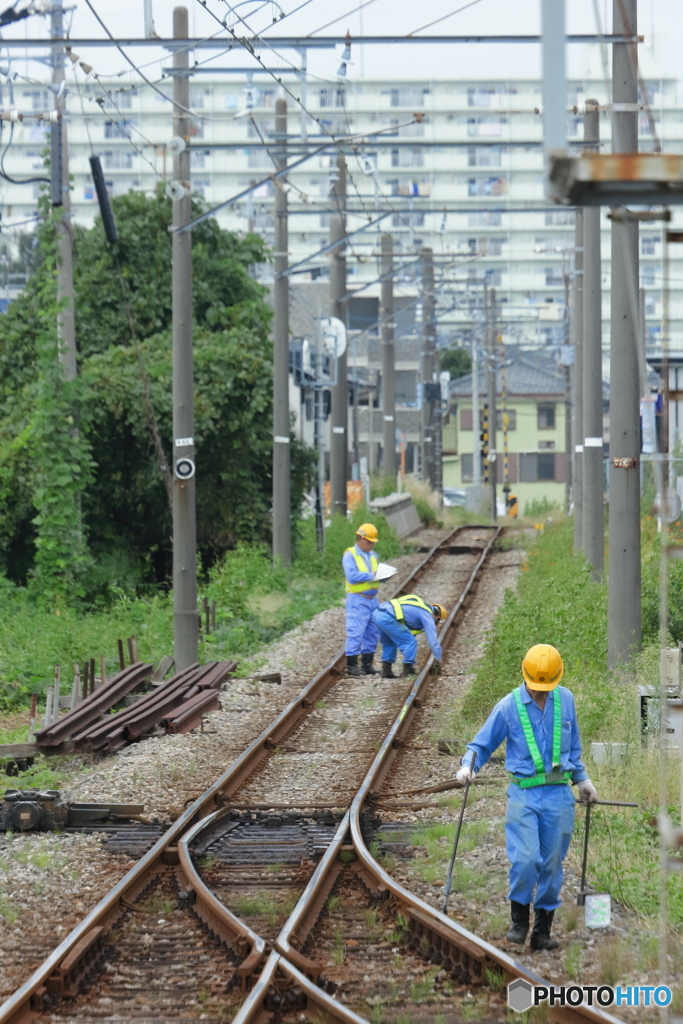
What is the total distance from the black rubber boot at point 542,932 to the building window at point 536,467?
224ft

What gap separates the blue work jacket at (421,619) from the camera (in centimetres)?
1544

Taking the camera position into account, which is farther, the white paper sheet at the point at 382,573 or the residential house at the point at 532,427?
the residential house at the point at 532,427

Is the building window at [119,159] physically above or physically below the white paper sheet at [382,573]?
above

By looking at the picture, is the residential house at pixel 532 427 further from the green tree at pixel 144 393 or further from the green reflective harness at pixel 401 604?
the green reflective harness at pixel 401 604

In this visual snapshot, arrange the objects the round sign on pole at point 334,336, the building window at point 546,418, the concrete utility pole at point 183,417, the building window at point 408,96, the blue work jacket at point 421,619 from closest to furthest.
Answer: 1. the blue work jacket at point 421,619
2. the concrete utility pole at point 183,417
3. the round sign on pole at point 334,336
4. the building window at point 546,418
5. the building window at point 408,96

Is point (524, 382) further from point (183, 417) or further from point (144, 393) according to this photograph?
point (183, 417)

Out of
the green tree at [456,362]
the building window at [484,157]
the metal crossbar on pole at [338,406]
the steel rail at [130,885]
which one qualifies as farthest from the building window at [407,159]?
the steel rail at [130,885]

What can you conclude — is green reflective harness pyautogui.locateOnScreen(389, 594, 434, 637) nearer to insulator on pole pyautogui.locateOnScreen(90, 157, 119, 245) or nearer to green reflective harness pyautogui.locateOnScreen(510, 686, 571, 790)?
insulator on pole pyautogui.locateOnScreen(90, 157, 119, 245)

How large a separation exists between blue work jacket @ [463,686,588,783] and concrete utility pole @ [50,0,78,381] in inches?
515

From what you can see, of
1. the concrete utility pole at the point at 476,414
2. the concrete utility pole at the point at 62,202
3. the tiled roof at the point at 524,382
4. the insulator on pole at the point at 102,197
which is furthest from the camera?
the tiled roof at the point at 524,382

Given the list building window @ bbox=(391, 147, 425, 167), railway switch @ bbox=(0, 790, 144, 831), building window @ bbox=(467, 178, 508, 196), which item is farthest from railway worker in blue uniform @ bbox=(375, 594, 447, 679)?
building window @ bbox=(467, 178, 508, 196)

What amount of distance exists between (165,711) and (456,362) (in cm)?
7724

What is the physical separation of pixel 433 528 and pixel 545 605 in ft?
82.5

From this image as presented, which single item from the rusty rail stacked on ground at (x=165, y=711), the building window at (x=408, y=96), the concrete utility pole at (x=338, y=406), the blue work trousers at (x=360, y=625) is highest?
the building window at (x=408, y=96)
